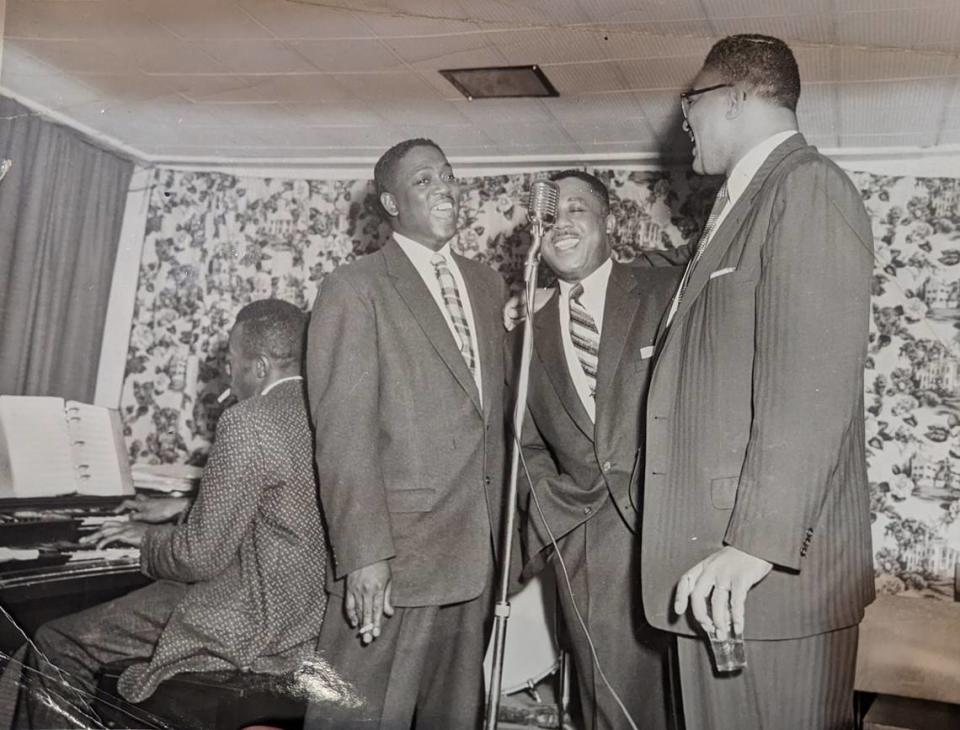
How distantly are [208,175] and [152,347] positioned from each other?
450 millimetres

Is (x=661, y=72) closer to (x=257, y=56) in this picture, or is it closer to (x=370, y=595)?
(x=257, y=56)

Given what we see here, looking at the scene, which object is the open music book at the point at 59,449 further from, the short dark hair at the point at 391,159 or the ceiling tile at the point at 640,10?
the ceiling tile at the point at 640,10

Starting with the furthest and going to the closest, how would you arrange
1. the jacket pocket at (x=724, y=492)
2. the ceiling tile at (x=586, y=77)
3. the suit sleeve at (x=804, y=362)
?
1. the ceiling tile at (x=586, y=77)
2. the jacket pocket at (x=724, y=492)
3. the suit sleeve at (x=804, y=362)

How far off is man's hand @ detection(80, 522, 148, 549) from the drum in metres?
0.86

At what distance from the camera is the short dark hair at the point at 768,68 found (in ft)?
4.32

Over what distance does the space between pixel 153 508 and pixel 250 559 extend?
0.48 metres

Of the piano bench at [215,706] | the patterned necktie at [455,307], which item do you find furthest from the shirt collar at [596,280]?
the piano bench at [215,706]

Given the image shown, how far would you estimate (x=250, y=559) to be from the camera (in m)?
1.64

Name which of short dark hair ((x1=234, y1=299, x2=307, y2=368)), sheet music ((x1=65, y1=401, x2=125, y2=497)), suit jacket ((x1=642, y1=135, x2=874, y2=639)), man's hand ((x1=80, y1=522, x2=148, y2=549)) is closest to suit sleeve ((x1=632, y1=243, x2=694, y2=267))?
suit jacket ((x1=642, y1=135, x2=874, y2=639))

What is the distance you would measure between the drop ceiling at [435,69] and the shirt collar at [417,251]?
21 centimetres

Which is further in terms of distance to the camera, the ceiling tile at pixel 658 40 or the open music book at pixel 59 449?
the open music book at pixel 59 449

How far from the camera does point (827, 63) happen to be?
136 centimetres

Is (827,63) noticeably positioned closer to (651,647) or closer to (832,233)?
(832,233)

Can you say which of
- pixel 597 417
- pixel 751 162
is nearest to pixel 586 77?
pixel 751 162
